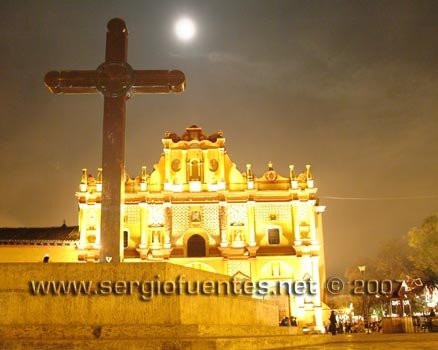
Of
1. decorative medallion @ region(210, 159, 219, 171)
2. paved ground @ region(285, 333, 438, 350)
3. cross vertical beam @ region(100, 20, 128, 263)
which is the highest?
decorative medallion @ region(210, 159, 219, 171)

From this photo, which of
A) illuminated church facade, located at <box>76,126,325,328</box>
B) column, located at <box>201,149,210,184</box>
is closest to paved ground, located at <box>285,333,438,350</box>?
illuminated church facade, located at <box>76,126,325,328</box>

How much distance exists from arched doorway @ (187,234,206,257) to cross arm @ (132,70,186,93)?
2247cm

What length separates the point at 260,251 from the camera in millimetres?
34688

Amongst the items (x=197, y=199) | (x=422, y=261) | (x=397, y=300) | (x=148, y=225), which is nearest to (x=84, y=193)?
(x=148, y=225)

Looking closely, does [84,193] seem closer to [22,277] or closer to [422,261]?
[422,261]

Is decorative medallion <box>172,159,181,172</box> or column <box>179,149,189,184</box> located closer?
column <box>179,149,189,184</box>

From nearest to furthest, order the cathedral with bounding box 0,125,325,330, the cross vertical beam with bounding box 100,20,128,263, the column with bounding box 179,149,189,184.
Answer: the cross vertical beam with bounding box 100,20,128,263 < the cathedral with bounding box 0,125,325,330 < the column with bounding box 179,149,189,184

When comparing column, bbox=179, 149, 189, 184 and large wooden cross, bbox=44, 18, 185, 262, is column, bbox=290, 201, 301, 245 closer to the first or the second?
column, bbox=179, 149, 189, 184

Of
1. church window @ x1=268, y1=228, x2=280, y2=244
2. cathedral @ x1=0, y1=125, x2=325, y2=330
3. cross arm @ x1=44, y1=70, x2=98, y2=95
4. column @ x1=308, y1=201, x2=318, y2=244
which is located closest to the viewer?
cross arm @ x1=44, y1=70, x2=98, y2=95

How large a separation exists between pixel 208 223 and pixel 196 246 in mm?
1775

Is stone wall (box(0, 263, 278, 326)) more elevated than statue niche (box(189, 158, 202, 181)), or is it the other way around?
statue niche (box(189, 158, 202, 181))

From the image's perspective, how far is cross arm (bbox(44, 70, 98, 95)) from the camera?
13.1 metres

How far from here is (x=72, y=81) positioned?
13.2 meters

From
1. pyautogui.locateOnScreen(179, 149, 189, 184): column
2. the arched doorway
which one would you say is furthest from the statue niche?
the arched doorway
